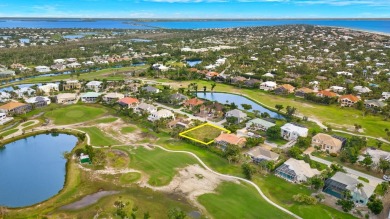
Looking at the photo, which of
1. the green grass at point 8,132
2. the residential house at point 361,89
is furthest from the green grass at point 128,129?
the residential house at point 361,89

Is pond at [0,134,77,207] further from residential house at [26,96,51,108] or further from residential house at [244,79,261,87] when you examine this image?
residential house at [244,79,261,87]

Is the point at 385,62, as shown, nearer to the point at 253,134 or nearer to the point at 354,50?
the point at 354,50

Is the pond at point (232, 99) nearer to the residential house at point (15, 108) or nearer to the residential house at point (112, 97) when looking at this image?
the residential house at point (112, 97)

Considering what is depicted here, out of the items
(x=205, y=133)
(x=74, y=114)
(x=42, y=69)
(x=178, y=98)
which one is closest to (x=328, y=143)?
(x=205, y=133)

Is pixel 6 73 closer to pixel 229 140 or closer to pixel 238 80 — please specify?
pixel 238 80

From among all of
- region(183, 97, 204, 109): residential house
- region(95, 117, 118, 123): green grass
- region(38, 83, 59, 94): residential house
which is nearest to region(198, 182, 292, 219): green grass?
region(95, 117, 118, 123): green grass

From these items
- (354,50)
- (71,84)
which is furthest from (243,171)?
(354,50)

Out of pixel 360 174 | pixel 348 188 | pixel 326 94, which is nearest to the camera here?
pixel 348 188
